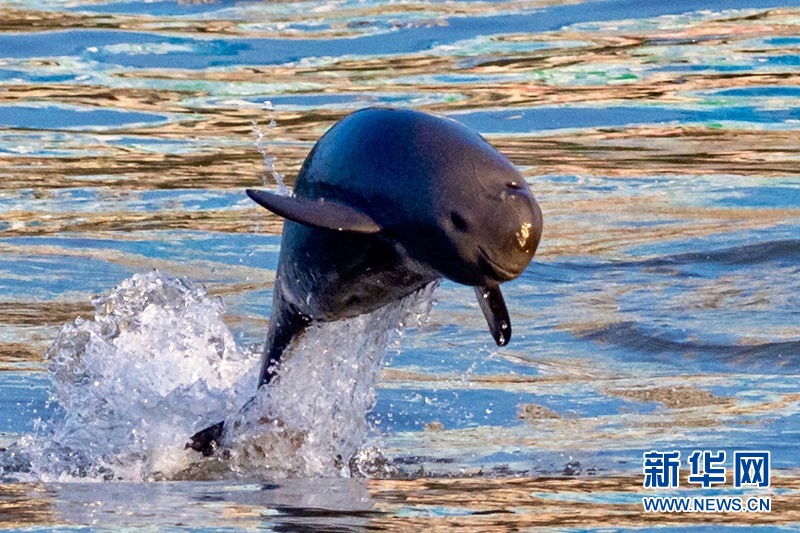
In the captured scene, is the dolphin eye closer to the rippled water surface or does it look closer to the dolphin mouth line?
the dolphin mouth line

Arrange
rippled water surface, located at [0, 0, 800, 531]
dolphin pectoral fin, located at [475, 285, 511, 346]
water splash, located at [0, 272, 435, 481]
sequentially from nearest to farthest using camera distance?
dolphin pectoral fin, located at [475, 285, 511, 346] < rippled water surface, located at [0, 0, 800, 531] < water splash, located at [0, 272, 435, 481]

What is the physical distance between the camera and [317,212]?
445cm

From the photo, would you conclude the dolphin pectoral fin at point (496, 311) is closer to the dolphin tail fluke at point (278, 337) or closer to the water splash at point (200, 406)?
the water splash at point (200, 406)

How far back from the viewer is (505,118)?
12.5 metres

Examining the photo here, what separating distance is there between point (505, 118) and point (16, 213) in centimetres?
414

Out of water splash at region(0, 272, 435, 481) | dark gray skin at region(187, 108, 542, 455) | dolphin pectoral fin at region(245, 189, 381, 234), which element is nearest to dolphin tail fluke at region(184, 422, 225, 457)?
water splash at region(0, 272, 435, 481)

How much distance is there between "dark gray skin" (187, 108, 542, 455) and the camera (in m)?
4.43

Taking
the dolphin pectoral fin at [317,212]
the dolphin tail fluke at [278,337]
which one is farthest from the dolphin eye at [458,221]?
the dolphin tail fluke at [278,337]

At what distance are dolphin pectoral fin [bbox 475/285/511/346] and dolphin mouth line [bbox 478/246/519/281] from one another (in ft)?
0.35

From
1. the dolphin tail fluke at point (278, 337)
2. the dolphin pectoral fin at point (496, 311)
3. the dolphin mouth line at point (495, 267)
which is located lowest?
the dolphin tail fluke at point (278, 337)

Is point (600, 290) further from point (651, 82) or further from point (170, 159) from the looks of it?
point (651, 82)

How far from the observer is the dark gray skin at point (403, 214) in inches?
175

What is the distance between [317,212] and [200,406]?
1507 millimetres

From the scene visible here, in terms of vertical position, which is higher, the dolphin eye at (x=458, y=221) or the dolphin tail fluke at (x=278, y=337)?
the dolphin eye at (x=458, y=221)
